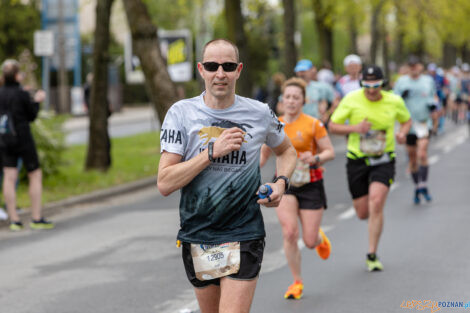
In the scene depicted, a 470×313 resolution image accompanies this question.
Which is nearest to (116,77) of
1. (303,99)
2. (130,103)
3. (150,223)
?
(130,103)

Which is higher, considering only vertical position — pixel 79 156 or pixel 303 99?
pixel 303 99

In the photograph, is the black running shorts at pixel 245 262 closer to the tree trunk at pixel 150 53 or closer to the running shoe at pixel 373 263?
the running shoe at pixel 373 263

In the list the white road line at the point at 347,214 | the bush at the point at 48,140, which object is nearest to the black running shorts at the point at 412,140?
the white road line at the point at 347,214

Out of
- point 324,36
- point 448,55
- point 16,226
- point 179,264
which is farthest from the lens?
point 448,55

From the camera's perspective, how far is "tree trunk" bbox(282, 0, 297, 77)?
26234mm

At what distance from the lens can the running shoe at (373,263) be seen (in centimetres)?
828

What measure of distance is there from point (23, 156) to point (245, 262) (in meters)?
7.27

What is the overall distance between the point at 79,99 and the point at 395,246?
35318 mm

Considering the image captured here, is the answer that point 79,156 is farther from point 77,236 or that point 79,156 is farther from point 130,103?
point 130,103

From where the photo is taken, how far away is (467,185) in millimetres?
15070

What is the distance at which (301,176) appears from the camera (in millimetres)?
7605

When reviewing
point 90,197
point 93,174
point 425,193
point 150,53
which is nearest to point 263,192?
point 425,193

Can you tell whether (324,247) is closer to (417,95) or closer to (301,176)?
(301,176)

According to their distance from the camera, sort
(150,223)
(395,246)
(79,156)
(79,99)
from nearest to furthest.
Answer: (395,246), (150,223), (79,156), (79,99)
